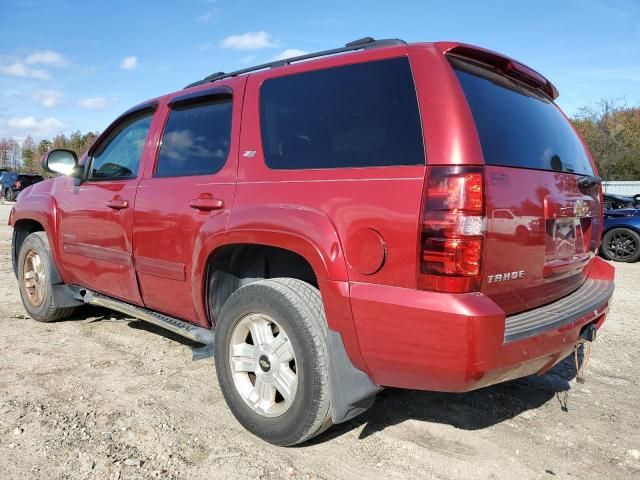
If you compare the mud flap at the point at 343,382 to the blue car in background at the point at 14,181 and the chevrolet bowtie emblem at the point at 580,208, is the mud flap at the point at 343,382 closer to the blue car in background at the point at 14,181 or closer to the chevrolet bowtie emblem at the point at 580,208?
the chevrolet bowtie emblem at the point at 580,208

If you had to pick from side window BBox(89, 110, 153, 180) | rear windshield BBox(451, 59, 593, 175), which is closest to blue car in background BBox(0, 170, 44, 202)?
side window BBox(89, 110, 153, 180)

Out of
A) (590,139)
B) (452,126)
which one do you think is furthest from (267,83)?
(590,139)

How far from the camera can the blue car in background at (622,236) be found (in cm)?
1005

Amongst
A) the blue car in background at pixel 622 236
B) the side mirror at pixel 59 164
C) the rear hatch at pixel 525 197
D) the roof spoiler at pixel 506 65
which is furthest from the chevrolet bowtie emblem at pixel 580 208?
the blue car in background at pixel 622 236

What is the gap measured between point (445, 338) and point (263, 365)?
3.58 ft

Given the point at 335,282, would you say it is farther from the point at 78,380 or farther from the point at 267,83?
the point at 78,380

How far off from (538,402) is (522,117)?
1.86 metres

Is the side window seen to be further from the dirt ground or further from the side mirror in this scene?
the dirt ground

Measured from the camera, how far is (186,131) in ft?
11.5

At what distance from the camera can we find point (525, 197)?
2336 millimetres

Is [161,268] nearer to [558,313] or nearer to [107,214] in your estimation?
[107,214]

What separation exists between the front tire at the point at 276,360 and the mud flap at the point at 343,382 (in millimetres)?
66

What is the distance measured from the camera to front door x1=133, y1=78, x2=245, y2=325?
9.98 feet

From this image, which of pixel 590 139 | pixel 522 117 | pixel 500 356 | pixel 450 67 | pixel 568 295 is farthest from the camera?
pixel 590 139
